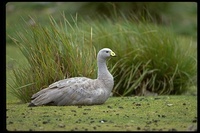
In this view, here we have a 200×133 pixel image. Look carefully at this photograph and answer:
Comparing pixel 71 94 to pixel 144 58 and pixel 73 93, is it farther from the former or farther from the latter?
pixel 144 58

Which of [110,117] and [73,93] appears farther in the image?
[73,93]

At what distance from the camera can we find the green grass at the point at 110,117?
626 cm

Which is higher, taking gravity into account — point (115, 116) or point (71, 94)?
point (71, 94)

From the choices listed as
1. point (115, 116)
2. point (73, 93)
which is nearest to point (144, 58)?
point (73, 93)

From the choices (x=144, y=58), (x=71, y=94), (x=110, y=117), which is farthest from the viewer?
(x=144, y=58)

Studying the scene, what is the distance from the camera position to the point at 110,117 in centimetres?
681

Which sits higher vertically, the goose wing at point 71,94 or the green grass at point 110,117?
the goose wing at point 71,94

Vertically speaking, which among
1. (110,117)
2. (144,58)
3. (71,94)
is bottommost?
(110,117)

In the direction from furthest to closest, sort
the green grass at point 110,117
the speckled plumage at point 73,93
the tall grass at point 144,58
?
the tall grass at point 144,58, the speckled plumage at point 73,93, the green grass at point 110,117

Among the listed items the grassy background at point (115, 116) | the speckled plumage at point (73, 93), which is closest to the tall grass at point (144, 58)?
the grassy background at point (115, 116)

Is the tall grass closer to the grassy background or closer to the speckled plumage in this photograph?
the grassy background

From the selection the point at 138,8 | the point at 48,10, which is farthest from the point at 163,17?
the point at 48,10

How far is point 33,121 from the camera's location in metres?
6.62

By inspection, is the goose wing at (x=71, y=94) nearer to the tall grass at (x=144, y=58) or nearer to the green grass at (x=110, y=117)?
the green grass at (x=110, y=117)
